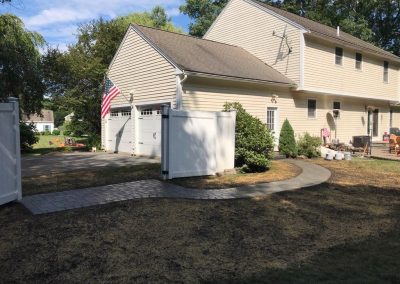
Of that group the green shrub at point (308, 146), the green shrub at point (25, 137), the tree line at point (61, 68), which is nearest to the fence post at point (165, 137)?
the green shrub at point (308, 146)

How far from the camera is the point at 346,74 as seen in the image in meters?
20.8

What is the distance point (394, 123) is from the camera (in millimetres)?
27797

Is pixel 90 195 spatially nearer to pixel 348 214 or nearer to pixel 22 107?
pixel 348 214

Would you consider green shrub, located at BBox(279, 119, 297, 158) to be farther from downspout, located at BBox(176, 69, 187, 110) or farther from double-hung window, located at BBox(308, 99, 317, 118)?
downspout, located at BBox(176, 69, 187, 110)

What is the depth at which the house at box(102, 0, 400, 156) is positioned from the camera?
15.0m

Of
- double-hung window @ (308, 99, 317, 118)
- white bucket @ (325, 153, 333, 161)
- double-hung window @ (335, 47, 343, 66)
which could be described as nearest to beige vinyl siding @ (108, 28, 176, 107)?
white bucket @ (325, 153, 333, 161)

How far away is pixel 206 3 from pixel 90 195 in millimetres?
30686

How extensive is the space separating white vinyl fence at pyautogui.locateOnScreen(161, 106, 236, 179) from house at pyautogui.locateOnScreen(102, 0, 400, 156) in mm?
3741

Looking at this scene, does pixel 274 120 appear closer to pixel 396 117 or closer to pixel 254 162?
pixel 254 162

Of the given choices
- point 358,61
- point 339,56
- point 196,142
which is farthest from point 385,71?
point 196,142

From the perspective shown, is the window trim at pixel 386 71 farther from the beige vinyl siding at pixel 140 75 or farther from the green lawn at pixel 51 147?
the green lawn at pixel 51 147

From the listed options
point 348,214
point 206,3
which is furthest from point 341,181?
point 206,3

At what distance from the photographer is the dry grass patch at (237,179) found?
9.16m

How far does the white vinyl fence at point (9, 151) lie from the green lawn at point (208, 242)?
330 mm
